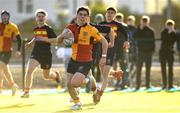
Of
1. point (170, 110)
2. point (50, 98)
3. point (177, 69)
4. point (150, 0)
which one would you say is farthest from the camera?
point (150, 0)

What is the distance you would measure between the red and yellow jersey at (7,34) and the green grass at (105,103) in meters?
1.28

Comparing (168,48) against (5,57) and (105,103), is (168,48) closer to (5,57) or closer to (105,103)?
(5,57)

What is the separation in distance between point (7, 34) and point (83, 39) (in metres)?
4.75

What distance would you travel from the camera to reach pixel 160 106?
14867 mm

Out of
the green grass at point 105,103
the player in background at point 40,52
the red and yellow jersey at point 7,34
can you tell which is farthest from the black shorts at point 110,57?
the red and yellow jersey at point 7,34

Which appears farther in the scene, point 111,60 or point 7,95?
point 7,95

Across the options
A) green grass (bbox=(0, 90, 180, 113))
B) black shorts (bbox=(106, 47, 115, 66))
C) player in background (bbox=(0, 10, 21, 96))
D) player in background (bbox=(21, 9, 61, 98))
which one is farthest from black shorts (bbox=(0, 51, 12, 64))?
black shorts (bbox=(106, 47, 115, 66))

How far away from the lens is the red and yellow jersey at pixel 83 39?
14.2 metres

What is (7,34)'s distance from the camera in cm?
1855

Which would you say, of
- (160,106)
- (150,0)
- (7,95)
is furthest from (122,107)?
(150,0)

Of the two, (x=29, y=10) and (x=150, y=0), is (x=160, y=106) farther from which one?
(x=150, y=0)

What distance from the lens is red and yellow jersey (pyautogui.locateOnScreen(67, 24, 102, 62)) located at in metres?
14.2

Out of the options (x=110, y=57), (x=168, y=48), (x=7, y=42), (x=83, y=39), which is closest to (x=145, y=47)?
(x=168, y=48)

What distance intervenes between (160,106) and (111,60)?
1798 millimetres
